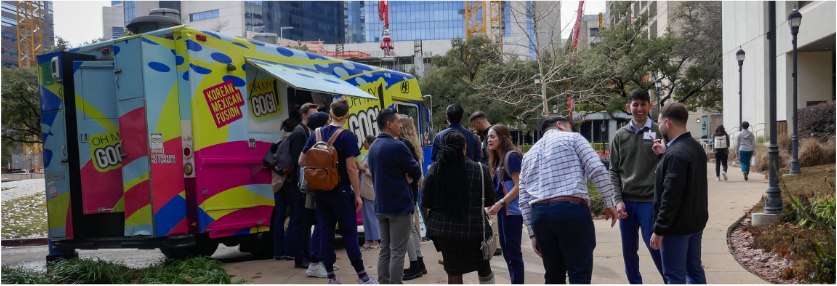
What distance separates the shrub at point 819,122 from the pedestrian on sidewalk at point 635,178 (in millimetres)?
18425

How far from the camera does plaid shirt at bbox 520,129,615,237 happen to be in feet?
14.4

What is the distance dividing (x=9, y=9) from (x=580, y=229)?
3961 inches

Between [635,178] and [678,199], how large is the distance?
965mm

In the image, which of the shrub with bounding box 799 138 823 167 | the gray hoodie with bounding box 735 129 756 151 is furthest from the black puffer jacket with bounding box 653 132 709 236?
the shrub with bounding box 799 138 823 167

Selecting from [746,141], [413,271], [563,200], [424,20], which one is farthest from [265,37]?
[424,20]

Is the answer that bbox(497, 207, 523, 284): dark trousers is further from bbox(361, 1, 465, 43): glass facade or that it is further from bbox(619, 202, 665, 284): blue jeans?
bbox(361, 1, 465, 43): glass facade

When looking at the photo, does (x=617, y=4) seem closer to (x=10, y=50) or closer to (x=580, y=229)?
(x=580, y=229)

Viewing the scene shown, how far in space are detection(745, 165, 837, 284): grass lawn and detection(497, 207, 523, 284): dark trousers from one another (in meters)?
2.59

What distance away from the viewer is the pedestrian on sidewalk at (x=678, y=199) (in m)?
4.39

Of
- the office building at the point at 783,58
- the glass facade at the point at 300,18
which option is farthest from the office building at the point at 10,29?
the office building at the point at 783,58

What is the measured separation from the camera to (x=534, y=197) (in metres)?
4.53

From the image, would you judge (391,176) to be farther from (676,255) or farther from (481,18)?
(481,18)

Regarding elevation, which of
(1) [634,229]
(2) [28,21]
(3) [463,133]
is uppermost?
(2) [28,21]

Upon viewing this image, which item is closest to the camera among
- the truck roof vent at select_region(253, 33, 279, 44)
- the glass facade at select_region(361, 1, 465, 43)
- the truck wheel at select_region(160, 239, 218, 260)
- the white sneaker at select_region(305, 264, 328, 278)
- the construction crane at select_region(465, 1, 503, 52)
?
the white sneaker at select_region(305, 264, 328, 278)
